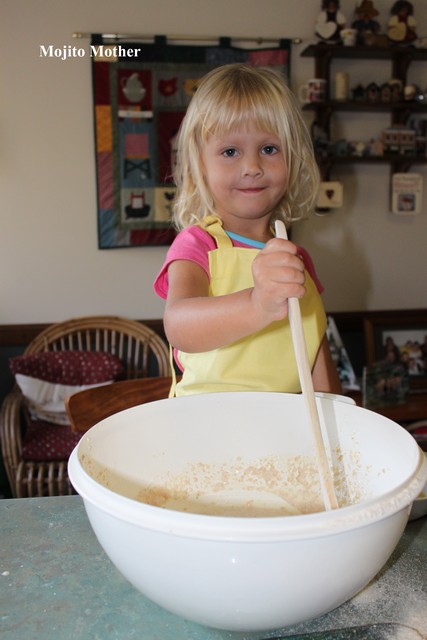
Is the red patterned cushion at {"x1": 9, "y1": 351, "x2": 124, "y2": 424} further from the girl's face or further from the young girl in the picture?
the girl's face

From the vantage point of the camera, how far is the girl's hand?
2.00 ft

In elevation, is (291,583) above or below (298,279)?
below

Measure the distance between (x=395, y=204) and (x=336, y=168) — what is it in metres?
0.31

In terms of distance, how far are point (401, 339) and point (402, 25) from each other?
4.38ft

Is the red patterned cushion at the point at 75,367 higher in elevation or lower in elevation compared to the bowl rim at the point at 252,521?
lower

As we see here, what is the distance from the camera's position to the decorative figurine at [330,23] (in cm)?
245

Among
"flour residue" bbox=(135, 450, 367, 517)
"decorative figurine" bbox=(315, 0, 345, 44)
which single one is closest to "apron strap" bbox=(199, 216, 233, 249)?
"flour residue" bbox=(135, 450, 367, 517)

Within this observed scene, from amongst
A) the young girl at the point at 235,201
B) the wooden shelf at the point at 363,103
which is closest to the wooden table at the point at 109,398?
the young girl at the point at 235,201

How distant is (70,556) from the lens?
0.68 metres

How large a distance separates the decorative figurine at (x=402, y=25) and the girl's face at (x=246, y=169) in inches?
72.7

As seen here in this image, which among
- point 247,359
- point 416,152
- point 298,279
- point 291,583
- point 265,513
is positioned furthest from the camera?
point 416,152

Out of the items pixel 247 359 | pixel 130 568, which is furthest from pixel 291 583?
pixel 247 359

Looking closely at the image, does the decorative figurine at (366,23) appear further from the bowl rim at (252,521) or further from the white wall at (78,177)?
the bowl rim at (252,521)

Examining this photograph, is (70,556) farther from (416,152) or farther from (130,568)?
(416,152)
